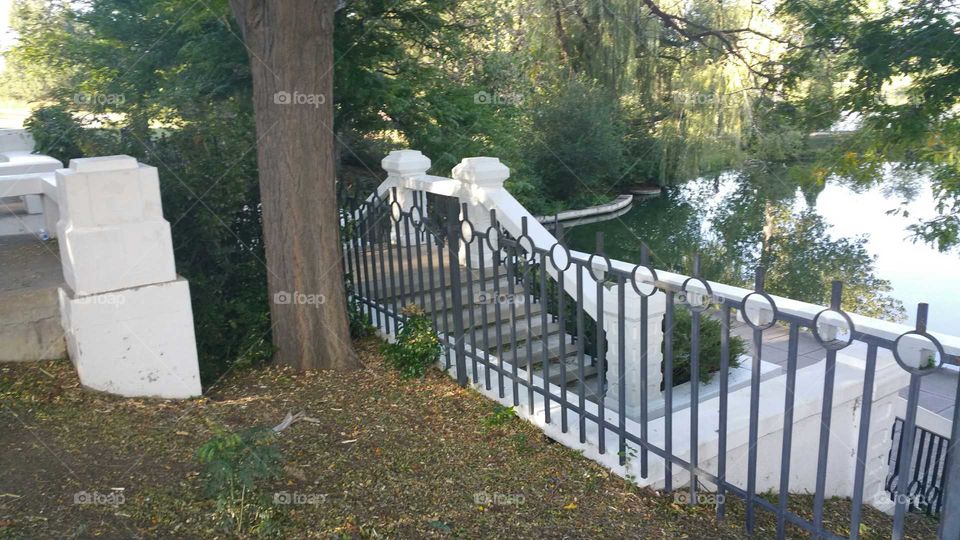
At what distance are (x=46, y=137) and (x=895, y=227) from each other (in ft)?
71.2

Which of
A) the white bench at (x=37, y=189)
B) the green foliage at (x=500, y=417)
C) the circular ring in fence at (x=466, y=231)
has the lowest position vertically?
the green foliage at (x=500, y=417)

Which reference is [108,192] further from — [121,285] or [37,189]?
[37,189]

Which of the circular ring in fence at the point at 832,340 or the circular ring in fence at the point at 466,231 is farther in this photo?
the circular ring in fence at the point at 466,231

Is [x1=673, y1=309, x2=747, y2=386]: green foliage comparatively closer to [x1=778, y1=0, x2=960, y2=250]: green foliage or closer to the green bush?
the green bush

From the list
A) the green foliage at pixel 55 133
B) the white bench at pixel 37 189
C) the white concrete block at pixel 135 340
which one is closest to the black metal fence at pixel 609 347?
the white concrete block at pixel 135 340

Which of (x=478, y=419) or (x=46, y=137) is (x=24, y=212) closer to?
(x=46, y=137)

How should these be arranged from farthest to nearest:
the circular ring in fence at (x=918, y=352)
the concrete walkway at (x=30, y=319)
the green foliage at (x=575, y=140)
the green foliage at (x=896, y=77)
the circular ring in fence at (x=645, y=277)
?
the green foliage at (x=575, y=140)
the green foliage at (x=896, y=77)
the concrete walkway at (x=30, y=319)
the circular ring in fence at (x=645, y=277)
the circular ring in fence at (x=918, y=352)

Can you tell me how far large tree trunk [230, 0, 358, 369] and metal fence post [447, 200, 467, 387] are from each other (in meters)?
0.87

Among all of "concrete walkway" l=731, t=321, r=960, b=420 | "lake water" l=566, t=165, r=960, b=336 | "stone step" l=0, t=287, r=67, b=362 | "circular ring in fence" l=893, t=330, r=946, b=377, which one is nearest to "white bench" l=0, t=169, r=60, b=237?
"stone step" l=0, t=287, r=67, b=362

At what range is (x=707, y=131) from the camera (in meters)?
18.4

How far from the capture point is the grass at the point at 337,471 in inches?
129

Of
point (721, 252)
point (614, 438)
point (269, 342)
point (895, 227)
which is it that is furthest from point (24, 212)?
point (895, 227)

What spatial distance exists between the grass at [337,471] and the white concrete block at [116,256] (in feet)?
2.27

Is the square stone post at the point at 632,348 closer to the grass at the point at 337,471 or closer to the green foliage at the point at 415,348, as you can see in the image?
the grass at the point at 337,471
